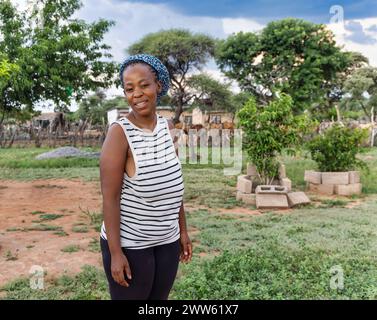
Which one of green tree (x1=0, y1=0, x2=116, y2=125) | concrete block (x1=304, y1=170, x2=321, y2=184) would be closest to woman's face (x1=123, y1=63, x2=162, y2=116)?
concrete block (x1=304, y1=170, x2=321, y2=184)

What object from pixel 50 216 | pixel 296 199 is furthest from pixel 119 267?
pixel 296 199

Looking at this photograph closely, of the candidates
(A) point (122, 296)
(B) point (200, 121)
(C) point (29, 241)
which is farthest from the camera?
(B) point (200, 121)

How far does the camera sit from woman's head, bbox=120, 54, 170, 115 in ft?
5.28

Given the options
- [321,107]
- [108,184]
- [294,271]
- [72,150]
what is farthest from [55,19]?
[321,107]

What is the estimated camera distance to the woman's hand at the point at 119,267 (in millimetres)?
1535

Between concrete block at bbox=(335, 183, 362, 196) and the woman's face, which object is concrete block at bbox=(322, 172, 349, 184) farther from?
the woman's face

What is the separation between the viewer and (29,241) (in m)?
4.55

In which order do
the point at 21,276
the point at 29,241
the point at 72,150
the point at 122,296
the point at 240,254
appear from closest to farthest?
the point at 122,296
the point at 21,276
the point at 240,254
the point at 29,241
the point at 72,150

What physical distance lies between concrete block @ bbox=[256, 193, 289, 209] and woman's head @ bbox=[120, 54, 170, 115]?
487 centimetres

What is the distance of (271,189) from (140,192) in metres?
5.18

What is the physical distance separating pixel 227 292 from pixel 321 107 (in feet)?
70.5

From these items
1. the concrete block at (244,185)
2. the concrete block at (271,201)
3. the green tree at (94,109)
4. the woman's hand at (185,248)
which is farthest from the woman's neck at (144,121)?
the green tree at (94,109)

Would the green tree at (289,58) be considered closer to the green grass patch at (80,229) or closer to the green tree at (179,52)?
the green tree at (179,52)
